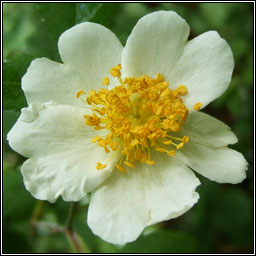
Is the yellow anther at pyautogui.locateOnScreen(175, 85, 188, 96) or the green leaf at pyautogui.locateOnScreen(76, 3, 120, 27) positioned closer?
the yellow anther at pyautogui.locateOnScreen(175, 85, 188, 96)

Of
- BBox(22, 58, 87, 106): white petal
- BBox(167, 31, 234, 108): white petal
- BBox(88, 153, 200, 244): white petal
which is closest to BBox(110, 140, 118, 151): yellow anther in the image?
BBox(88, 153, 200, 244): white petal

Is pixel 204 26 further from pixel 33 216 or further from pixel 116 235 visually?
pixel 116 235

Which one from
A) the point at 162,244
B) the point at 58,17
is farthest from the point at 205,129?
the point at 162,244

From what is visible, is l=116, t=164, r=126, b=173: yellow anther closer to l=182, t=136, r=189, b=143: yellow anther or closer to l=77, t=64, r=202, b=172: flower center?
l=77, t=64, r=202, b=172: flower center

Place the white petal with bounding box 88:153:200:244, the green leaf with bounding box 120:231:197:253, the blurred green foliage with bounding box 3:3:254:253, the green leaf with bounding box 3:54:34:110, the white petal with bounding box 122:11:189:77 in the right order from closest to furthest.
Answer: the white petal with bounding box 88:153:200:244 → the white petal with bounding box 122:11:189:77 → the green leaf with bounding box 3:54:34:110 → the blurred green foliage with bounding box 3:3:254:253 → the green leaf with bounding box 120:231:197:253

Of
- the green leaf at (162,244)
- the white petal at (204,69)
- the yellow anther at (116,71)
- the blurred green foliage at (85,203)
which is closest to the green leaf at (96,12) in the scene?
the blurred green foliage at (85,203)

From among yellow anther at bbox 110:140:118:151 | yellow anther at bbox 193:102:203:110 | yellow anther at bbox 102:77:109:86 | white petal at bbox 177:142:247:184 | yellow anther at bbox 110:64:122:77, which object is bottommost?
white petal at bbox 177:142:247:184

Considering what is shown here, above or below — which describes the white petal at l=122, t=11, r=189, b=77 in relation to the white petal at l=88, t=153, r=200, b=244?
above

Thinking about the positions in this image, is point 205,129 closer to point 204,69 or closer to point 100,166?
point 204,69
